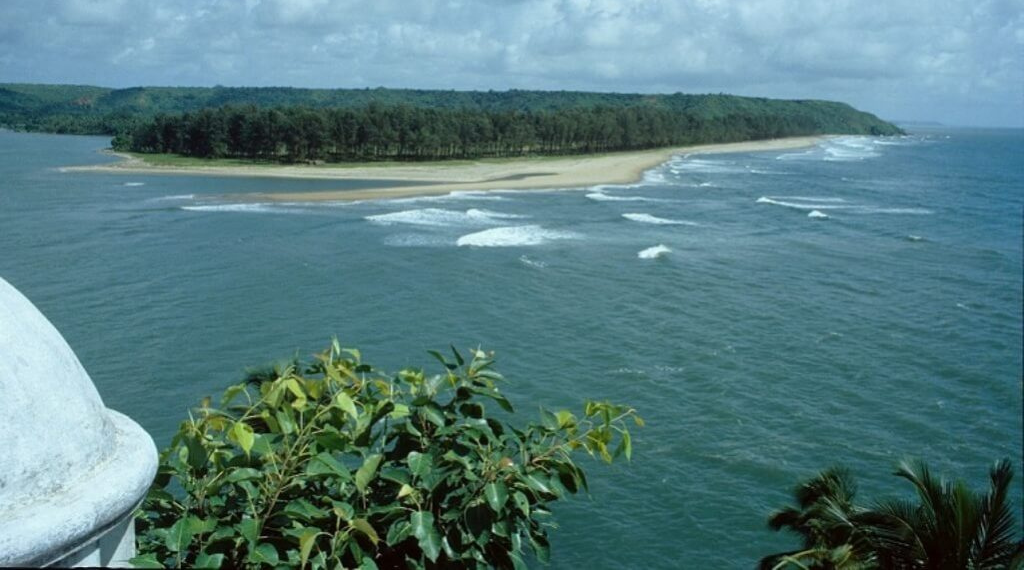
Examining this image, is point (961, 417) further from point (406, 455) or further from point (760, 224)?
point (760, 224)

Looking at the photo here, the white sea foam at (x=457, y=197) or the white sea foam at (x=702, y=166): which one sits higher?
the white sea foam at (x=702, y=166)

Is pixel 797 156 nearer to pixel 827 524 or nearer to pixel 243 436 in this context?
pixel 827 524

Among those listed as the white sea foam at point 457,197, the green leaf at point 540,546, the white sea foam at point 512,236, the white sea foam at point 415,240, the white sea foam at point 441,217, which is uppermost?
the green leaf at point 540,546

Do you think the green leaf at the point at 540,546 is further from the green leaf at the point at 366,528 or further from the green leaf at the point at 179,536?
the green leaf at the point at 179,536

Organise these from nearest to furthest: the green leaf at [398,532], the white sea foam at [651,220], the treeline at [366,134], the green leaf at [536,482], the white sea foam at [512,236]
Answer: the green leaf at [398,532] < the green leaf at [536,482] < the white sea foam at [512,236] < the white sea foam at [651,220] < the treeline at [366,134]

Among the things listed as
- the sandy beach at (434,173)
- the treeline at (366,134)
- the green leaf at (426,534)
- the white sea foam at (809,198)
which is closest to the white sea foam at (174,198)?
the sandy beach at (434,173)

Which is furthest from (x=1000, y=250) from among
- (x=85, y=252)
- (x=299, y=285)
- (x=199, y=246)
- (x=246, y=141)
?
(x=246, y=141)
